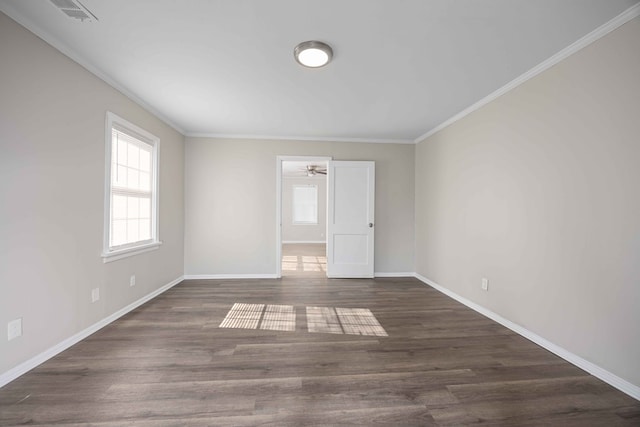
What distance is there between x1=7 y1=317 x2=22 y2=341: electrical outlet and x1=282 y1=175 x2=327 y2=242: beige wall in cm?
796

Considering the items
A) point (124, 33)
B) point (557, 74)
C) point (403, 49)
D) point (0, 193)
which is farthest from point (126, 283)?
point (557, 74)

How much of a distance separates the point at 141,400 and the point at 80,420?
0.93 feet

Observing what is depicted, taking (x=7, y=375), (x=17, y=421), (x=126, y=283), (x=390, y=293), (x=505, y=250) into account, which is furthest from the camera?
(x=390, y=293)

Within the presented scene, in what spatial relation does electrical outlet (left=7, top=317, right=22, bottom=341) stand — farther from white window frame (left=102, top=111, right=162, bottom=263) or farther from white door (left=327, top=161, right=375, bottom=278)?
white door (left=327, top=161, right=375, bottom=278)

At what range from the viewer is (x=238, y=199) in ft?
15.2

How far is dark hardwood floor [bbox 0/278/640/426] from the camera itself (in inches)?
61.7

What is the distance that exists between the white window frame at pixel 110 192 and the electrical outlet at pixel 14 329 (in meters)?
0.85

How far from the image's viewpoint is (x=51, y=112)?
2.10m

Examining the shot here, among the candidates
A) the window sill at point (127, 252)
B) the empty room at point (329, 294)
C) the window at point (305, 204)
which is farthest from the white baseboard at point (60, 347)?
the window at point (305, 204)

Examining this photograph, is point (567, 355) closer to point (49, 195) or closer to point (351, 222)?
point (351, 222)

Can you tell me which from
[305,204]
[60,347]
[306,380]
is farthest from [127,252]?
[305,204]

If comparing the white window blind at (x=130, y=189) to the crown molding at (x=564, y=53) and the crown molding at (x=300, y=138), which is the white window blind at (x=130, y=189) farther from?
the crown molding at (x=564, y=53)

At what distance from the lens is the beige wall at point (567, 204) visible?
1.81m

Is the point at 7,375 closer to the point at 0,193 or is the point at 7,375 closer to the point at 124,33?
the point at 0,193
